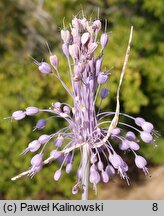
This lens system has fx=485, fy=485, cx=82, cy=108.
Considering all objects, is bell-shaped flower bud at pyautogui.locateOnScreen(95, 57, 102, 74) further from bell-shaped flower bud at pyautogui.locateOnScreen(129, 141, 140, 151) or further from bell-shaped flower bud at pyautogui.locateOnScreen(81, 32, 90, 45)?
bell-shaped flower bud at pyautogui.locateOnScreen(129, 141, 140, 151)

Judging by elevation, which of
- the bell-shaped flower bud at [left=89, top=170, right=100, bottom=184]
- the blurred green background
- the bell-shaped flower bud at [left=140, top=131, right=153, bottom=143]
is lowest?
the bell-shaped flower bud at [left=89, top=170, right=100, bottom=184]

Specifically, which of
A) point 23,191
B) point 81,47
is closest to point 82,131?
point 81,47

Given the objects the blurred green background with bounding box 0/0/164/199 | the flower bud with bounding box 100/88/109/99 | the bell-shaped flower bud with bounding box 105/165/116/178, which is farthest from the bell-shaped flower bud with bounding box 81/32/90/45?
the blurred green background with bounding box 0/0/164/199

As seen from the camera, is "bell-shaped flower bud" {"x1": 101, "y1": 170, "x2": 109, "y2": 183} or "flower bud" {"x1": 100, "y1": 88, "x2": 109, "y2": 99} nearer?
"bell-shaped flower bud" {"x1": 101, "y1": 170, "x2": 109, "y2": 183}


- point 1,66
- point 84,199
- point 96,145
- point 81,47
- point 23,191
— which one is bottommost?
point 84,199

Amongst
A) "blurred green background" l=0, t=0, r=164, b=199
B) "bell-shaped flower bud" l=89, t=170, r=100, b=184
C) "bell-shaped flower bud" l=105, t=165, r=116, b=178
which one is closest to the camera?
"bell-shaped flower bud" l=89, t=170, r=100, b=184

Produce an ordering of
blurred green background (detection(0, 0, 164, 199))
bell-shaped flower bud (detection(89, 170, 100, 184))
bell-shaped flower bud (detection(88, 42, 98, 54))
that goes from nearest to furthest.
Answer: bell-shaped flower bud (detection(88, 42, 98, 54)), bell-shaped flower bud (detection(89, 170, 100, 184)), blurred green background (detection(0, 0, 164, 199))

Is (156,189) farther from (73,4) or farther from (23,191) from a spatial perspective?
(73,4)

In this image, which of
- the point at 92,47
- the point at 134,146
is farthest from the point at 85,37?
the point at 134,146

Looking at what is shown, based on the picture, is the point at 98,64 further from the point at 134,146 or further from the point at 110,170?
the point at 110,170
